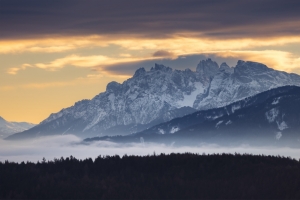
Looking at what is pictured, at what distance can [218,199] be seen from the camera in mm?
197875

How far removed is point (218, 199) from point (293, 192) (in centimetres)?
1636

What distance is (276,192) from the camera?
7731 inches

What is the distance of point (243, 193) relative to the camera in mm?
198750

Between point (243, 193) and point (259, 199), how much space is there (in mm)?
6737

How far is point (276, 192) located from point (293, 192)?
16.2ft

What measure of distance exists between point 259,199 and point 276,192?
5649 millimetres

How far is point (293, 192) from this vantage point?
632ft

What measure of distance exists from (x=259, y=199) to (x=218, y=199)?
9.76m
